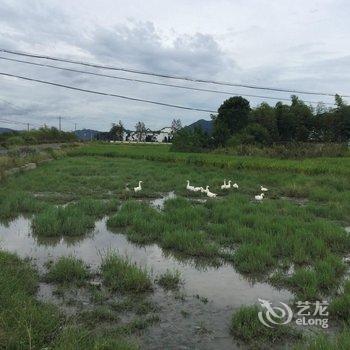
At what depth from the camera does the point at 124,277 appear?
6.33 meters

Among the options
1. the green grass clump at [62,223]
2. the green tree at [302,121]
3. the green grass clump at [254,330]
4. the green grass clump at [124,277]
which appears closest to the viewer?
the green grass clump at [254,330]

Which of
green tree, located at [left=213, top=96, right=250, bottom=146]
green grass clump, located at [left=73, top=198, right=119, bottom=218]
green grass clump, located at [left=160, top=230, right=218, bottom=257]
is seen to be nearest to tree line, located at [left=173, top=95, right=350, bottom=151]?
green tree, located at [left=213, top=96, right=250, bottom=146]

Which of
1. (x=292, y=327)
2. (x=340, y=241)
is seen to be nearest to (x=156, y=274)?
(x=292, y=327)

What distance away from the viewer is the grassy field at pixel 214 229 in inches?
207

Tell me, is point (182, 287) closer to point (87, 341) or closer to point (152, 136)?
point (87, 341)

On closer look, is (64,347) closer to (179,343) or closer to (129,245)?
(179,343)

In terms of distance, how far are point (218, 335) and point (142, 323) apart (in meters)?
0.84

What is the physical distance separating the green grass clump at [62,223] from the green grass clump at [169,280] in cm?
333

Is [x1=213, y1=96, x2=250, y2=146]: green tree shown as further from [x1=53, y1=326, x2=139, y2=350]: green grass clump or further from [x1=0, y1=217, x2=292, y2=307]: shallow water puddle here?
[x1=53, y1=326, x2=139, y2=350]: green grass clump

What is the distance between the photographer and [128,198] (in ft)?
47.2

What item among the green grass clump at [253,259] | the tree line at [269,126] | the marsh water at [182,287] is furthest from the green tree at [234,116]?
the green grass clump at [253,259]

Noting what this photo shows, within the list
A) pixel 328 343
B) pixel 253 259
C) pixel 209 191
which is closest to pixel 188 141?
pixel 209 191

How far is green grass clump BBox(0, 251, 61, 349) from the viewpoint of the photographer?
168 inches

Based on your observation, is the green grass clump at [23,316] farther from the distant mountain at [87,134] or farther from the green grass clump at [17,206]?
the distant mountain at [87,134]
